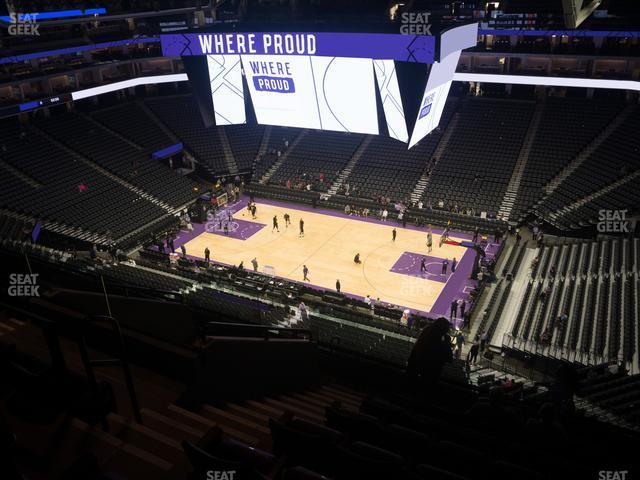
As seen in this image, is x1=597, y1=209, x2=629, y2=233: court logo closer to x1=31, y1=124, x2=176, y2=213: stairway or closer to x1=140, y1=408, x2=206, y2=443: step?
x1=31, y1=124, x2=176, y2=213: stairway

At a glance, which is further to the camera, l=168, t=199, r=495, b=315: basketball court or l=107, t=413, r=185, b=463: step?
l=168, t=199, r=495, b=315: basketball court

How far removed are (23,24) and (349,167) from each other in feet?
80.4

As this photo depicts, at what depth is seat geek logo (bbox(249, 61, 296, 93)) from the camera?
86.1 feet

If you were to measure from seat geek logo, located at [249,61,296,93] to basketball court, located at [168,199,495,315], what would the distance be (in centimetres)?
946

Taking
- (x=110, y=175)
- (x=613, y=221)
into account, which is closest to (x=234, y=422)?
(x=613, y=221)

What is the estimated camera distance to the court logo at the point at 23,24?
33188 mm

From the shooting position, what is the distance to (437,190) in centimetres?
3544

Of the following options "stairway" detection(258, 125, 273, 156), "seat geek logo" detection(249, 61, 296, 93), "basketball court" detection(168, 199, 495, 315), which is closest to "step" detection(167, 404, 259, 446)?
"basketball court" detection(168, 199, 495, 315)

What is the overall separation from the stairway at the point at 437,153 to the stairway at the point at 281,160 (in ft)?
38.2

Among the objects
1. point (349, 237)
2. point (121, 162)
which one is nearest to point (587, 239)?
point (349, 237)

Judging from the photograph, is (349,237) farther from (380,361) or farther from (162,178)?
(380,361)

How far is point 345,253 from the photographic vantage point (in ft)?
98.9

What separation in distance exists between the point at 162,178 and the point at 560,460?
117 feet

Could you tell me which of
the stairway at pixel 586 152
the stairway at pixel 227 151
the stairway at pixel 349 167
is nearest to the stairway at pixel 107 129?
the stairway at pixel 227 151
